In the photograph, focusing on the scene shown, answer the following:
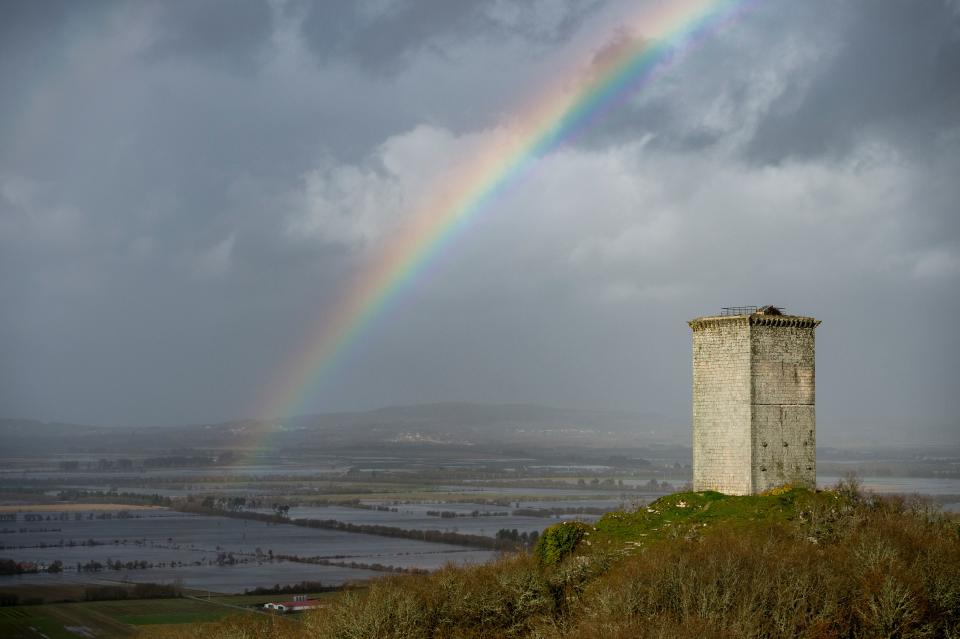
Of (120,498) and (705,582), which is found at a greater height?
(705,582)

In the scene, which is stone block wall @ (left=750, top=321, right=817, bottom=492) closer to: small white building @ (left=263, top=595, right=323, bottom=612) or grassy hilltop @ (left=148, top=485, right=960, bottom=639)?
grassy hilltop @ (left=148, top=485, right=960, bottom=639)

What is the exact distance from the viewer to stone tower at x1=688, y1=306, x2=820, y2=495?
35.0m

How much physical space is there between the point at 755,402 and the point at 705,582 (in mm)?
10549

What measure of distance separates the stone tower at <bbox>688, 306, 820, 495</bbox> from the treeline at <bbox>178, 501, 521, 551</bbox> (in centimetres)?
6049

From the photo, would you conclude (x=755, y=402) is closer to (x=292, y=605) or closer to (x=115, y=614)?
(x=292, y=605)

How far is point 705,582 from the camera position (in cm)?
2580

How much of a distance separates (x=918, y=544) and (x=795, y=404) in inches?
269

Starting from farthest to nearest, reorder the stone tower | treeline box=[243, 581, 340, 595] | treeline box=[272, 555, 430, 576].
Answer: treeline box=[272, 555, 430, 576] < treeline box=[243, 581, 340, 595] < the stone tower

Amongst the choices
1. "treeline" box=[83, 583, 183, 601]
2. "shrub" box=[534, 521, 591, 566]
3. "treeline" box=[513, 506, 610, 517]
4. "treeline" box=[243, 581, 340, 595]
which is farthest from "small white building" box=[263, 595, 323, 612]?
"treeline" box=[513, 506, 610, 517]

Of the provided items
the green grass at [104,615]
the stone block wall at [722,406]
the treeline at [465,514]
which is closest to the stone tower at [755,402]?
the stone block wall at [722,406]

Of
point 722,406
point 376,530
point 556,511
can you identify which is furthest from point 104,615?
point 556,511

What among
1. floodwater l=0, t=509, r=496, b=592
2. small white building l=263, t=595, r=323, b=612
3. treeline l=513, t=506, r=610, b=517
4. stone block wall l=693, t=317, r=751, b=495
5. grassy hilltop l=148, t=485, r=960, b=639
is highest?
stone block wall l=693, t=317, r=751, b=495

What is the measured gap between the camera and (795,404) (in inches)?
1401

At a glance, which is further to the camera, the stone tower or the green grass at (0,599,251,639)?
the green grass at (0,599,251,639)
